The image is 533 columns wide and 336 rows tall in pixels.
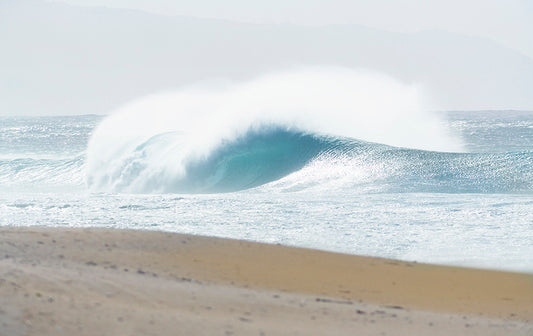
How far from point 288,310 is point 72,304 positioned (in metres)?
1.57

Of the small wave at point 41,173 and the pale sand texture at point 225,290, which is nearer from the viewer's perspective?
the pale sand texture at point 225,290

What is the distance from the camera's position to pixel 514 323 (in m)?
5.84

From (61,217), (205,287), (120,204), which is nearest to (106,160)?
(120,204)

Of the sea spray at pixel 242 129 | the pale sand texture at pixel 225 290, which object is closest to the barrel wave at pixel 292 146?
the sea spray at pixel 242 129

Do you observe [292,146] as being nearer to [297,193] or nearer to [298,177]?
[298,177]

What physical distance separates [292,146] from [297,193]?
6.32 meters

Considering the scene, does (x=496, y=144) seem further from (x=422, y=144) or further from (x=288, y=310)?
(x=288, y=310)

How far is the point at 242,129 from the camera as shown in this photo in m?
23.1

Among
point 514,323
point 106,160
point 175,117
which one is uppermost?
point 175,117

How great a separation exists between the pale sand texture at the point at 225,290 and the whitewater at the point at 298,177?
1147 millimetres

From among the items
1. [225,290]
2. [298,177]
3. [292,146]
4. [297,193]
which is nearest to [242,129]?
[292,146]

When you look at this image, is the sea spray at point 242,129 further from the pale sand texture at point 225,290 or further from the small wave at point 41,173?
the pale sand texture at point 225,290

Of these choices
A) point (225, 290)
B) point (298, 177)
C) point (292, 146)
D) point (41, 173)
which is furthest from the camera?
point (41, 173)

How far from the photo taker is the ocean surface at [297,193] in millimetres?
9625
